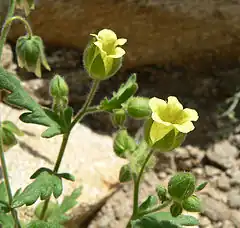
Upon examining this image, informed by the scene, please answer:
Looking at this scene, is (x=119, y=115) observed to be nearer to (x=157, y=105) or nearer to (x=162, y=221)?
(x=157, y=105)

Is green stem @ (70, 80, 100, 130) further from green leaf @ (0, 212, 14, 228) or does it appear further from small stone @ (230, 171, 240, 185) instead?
small stone @ (230, 171, 240, 185)

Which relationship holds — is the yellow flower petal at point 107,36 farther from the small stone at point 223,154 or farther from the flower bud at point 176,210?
the small stone at point 223,154

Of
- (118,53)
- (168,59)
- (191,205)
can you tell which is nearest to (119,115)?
(118,53)

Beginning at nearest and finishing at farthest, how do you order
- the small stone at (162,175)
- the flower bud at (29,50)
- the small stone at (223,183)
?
the flower bud at (29,50) < the small stone at (223,183) < the small stone at (162,175)

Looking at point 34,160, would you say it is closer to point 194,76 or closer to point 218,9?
point 194,76

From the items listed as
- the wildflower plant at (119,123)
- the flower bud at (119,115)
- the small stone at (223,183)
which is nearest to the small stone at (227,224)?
the small stone at (223,183)

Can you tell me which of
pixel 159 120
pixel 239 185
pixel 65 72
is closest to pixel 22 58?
pixel 159 120
